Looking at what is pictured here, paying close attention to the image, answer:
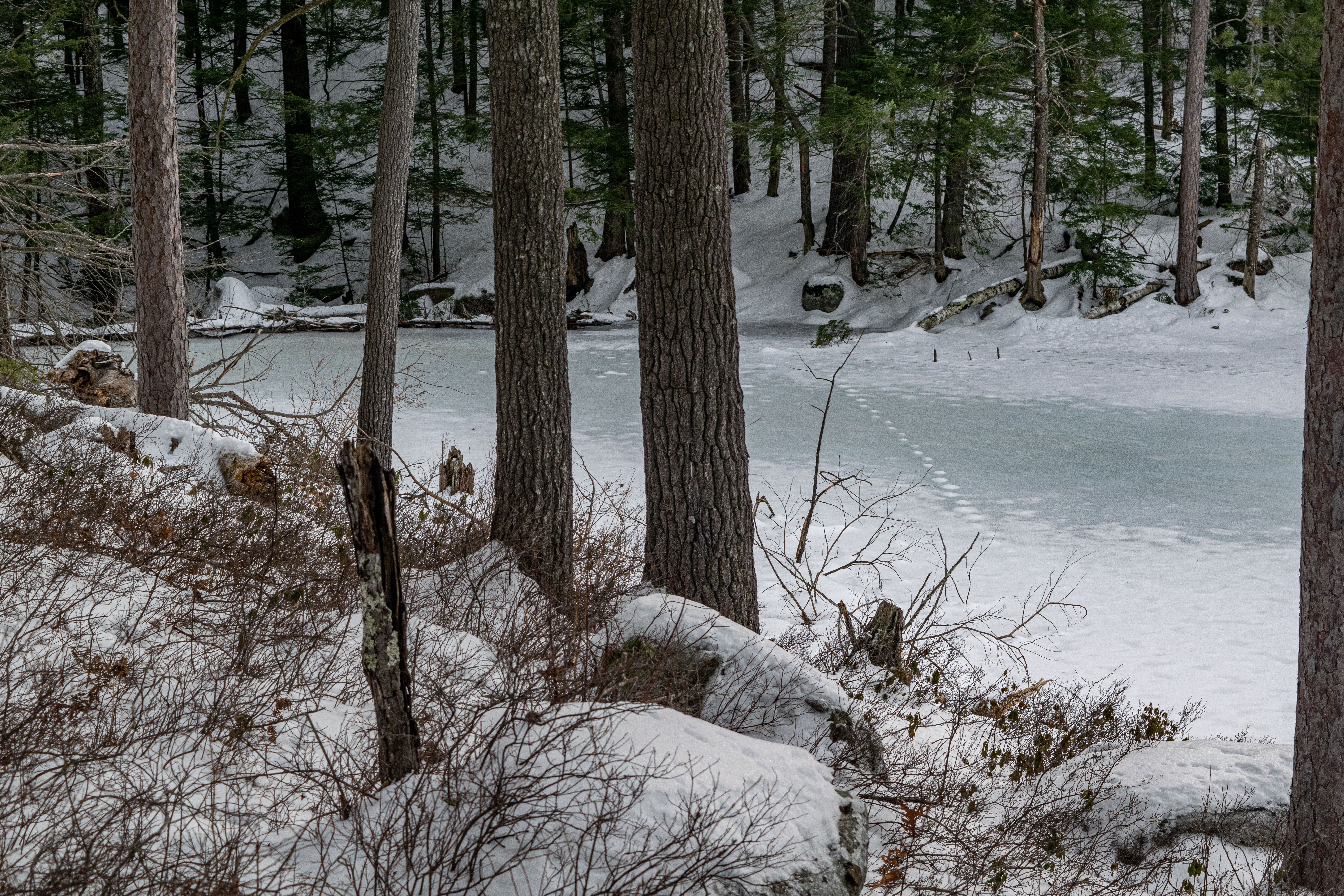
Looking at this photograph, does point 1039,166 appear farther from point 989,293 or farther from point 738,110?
point 738,110

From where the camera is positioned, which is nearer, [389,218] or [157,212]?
[157,212]

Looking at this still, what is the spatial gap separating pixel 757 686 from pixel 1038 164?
17071mm

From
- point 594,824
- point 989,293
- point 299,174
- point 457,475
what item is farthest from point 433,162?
point 594,824

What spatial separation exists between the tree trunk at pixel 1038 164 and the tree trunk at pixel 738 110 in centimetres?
534

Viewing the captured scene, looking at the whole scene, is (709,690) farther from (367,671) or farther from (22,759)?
(22,759)

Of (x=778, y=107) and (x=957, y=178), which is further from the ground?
(x=778, y=107)

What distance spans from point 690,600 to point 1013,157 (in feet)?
68.5

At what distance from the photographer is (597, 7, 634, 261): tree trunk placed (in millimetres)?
23203

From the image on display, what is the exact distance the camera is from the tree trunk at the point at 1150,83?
21094 mm

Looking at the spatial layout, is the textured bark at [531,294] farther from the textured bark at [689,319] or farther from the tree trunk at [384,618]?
the tree trunk at [384,618]

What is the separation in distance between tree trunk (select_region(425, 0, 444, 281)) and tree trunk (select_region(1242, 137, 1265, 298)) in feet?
56.6

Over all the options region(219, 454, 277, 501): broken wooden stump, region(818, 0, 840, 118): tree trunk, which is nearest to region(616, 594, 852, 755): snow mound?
region(219, 454, 277, 501): broken wooden stump

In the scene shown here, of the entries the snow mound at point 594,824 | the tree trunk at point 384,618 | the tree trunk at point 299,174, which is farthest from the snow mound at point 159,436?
the tree trunk at point 299,174

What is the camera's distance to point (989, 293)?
2047 centimetres
